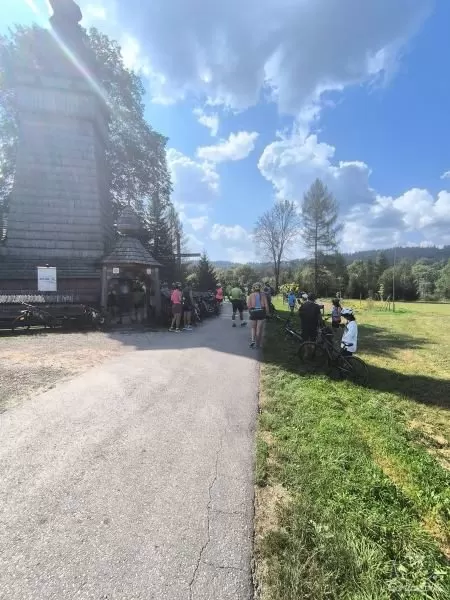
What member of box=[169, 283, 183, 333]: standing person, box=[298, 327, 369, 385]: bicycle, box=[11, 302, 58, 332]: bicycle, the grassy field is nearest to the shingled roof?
box=[169, 283, 183, 333]: standing person

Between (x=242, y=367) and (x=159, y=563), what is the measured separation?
5335 millimetres

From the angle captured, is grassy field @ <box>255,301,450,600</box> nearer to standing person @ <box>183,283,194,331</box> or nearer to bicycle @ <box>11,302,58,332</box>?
standing person @ <box>183,283,194,331</box>

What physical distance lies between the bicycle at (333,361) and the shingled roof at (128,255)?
30.5ft

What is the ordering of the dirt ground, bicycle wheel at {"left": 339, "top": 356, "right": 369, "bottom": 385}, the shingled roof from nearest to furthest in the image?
the dirt ground, bicycle wheel at {"left": 339, "top": 356, "right": 369, "bottom": 385}, the shingled roof

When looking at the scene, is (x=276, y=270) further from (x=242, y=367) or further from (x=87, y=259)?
(x=242, y=367)

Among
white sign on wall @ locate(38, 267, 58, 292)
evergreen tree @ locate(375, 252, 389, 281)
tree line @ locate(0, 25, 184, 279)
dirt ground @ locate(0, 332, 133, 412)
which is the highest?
tree line @ locate(0, 25, 184, 279)

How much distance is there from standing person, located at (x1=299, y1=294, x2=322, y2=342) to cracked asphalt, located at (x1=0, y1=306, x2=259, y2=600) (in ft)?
9.84

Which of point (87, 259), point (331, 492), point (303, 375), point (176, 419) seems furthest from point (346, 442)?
point (87, 259)

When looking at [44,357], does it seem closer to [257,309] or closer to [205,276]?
[257,309]

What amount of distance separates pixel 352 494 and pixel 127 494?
1912 millimetres

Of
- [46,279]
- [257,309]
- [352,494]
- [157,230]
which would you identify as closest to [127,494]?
[352,494]

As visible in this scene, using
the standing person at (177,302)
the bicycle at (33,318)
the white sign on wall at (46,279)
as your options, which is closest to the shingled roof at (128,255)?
the white sign on wall at (46,279)

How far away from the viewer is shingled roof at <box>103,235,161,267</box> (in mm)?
14758

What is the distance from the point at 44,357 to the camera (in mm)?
7863
